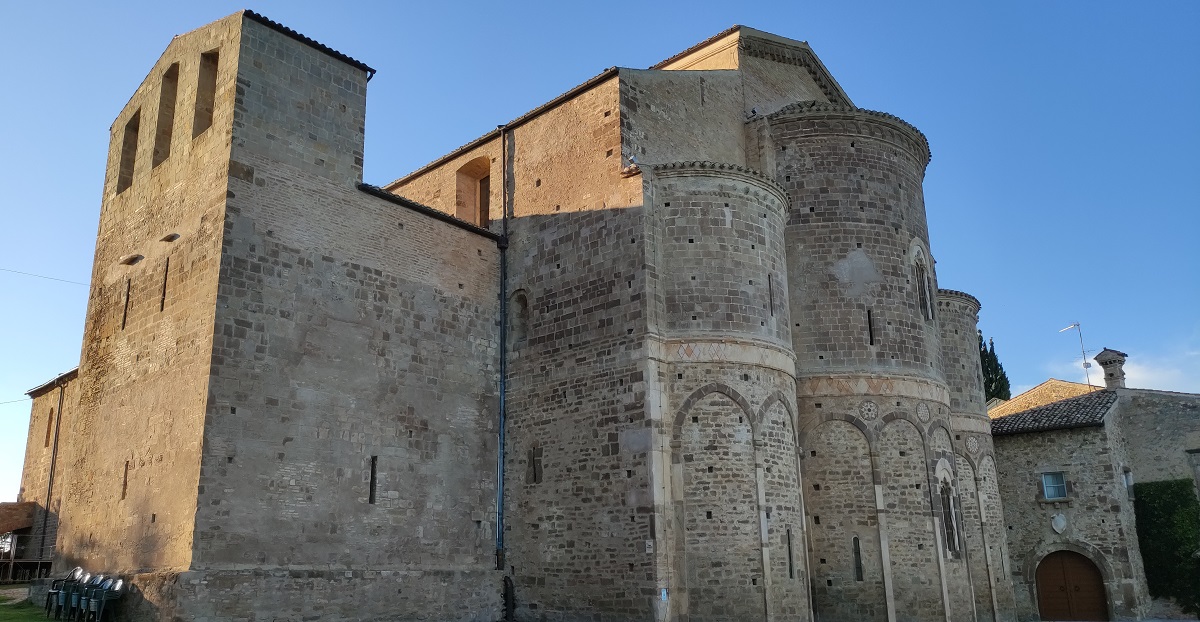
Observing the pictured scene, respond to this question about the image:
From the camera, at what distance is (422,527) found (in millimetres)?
17703

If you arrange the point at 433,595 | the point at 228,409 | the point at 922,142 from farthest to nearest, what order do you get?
1. the point at 922,142
2. the point at 433,595
3. the point at 228,409

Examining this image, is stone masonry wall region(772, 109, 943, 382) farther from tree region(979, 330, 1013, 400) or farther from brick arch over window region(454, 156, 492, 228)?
tree region(979, 330, 1013, 400)

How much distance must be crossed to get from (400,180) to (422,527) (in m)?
11.8

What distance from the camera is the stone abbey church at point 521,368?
1591cm

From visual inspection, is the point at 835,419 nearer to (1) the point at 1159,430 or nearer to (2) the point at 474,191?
(2) the point at 474,191

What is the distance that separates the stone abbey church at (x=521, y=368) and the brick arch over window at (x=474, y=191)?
1280 millimetres

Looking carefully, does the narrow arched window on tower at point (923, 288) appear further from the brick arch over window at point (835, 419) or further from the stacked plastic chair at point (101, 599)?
the stacked plastic chair at point (101, 599)

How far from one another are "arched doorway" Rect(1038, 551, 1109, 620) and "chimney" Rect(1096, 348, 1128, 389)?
17.6 ft

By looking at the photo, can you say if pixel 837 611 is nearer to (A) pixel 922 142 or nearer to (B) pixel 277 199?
(A) pixel 922 142

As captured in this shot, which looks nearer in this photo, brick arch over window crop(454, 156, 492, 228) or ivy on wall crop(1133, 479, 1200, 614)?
brick arch over window crop(454, 156, 492, 228)

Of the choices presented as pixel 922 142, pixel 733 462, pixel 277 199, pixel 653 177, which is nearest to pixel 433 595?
pixel 733 462

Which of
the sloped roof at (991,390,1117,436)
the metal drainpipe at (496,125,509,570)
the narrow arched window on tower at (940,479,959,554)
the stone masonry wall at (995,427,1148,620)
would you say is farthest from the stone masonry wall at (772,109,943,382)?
the stone masonry wall at (995,427,1148,620)

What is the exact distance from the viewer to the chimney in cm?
2704

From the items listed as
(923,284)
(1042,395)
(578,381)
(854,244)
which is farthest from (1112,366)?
(578,381)
